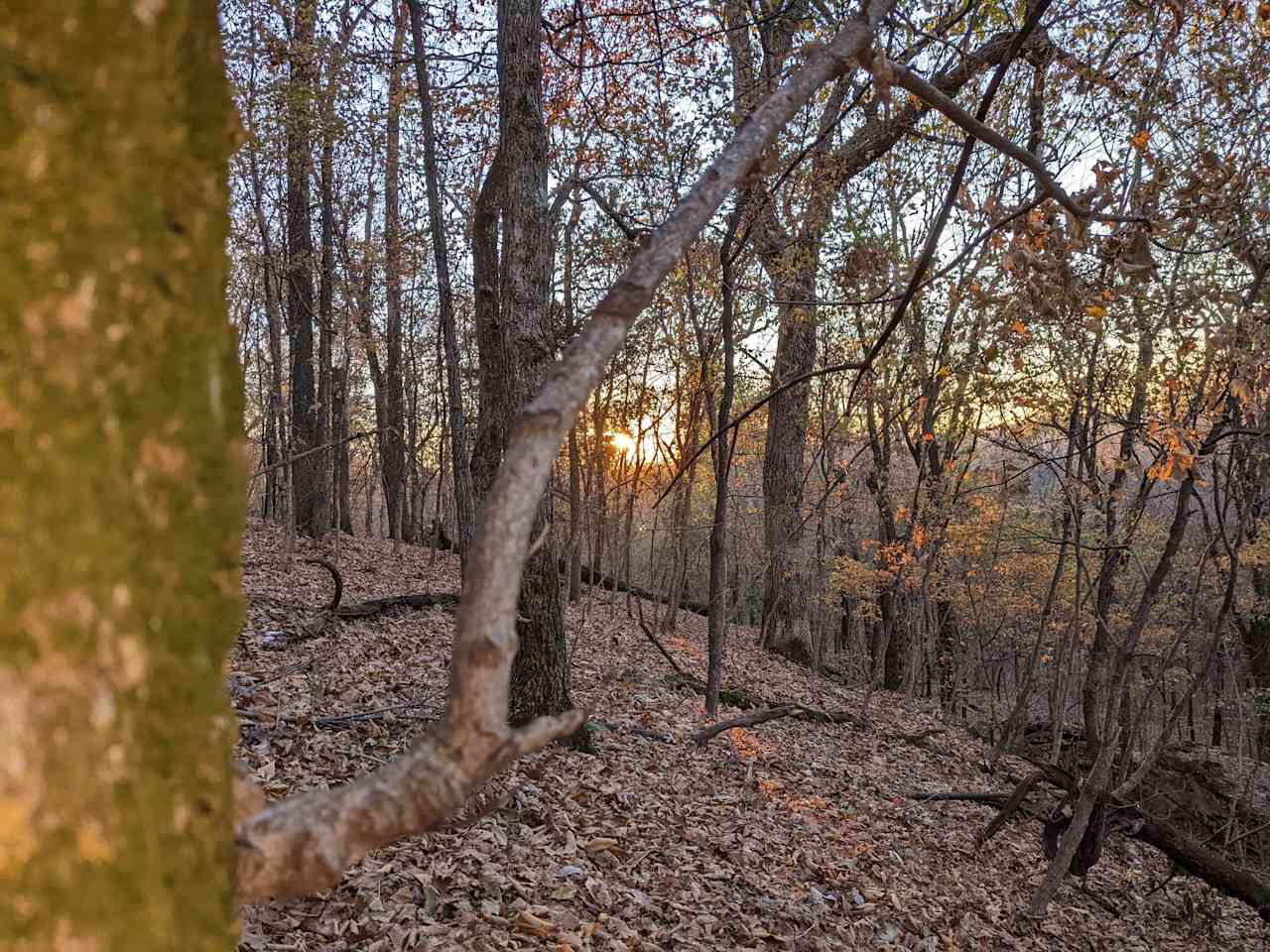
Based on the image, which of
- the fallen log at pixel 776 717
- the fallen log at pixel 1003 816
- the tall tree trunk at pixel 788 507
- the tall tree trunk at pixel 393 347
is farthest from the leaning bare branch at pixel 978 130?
the tall tree trunk at pixel 393 347

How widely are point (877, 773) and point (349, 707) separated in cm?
566

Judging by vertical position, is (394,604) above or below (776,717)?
above

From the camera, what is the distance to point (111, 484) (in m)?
0.64

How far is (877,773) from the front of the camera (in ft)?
27.4

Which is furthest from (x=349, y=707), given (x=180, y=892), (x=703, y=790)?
(x=180, y=892)

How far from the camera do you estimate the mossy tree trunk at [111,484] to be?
59cm

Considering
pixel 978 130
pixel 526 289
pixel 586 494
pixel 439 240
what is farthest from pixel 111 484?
pixel 586 494

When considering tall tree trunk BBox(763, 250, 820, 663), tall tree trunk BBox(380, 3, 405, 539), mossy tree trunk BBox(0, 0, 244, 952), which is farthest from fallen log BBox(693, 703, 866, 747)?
tall tree trunk BBox(380, 3, 405, 539)

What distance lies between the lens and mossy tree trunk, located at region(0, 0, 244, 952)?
1.93 ft

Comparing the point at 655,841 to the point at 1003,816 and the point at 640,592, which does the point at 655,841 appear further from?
the point at 640,592

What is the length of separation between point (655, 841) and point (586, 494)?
29.5 feet

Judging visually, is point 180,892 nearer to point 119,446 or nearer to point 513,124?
point 119,446

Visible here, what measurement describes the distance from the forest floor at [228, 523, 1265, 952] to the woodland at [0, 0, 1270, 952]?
0.04 metres

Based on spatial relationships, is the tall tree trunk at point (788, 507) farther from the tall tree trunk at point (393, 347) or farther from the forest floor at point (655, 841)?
the tall tree trunk at point (393, 347)
